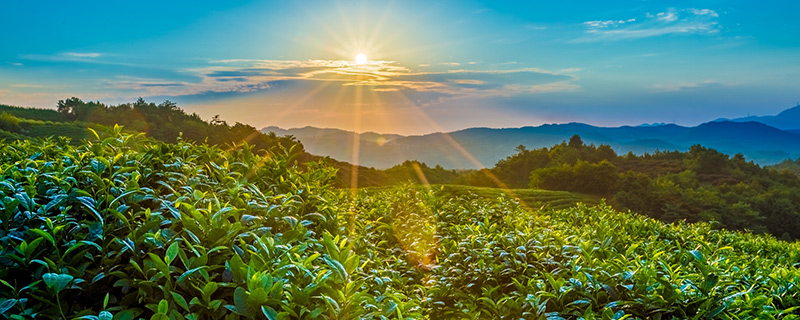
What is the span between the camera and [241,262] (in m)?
1.99

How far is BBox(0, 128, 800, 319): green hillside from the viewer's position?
6.55ft

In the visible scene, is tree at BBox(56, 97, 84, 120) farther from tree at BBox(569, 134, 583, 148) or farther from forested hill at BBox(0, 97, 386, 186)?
tree at BBox(569, 134, 583, 148)

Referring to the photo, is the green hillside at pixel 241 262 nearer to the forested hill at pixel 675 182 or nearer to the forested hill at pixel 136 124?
the forested hill at pixel 136 124

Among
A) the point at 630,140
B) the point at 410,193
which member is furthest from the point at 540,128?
the point at 410,193

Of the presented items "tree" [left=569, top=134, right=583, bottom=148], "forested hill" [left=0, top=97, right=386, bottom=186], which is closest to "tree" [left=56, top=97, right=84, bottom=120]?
"forested hill" [left=0, top=97, right=386, bottom=186]

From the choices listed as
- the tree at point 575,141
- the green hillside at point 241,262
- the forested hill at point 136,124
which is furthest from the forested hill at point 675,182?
the green hillside at point 241,262

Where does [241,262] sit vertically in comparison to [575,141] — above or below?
Answer: above

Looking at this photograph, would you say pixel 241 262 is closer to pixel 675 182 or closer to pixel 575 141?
pixel 675 182

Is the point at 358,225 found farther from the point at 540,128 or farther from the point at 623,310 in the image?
the point at 540,128

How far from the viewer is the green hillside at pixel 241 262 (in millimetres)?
1996

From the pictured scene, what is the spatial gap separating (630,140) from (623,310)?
501ft

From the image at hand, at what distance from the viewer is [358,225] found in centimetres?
407

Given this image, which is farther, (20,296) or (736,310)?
(736,310)

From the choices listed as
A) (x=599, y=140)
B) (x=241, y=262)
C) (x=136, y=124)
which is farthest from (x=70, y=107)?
(x=599, y=140)
